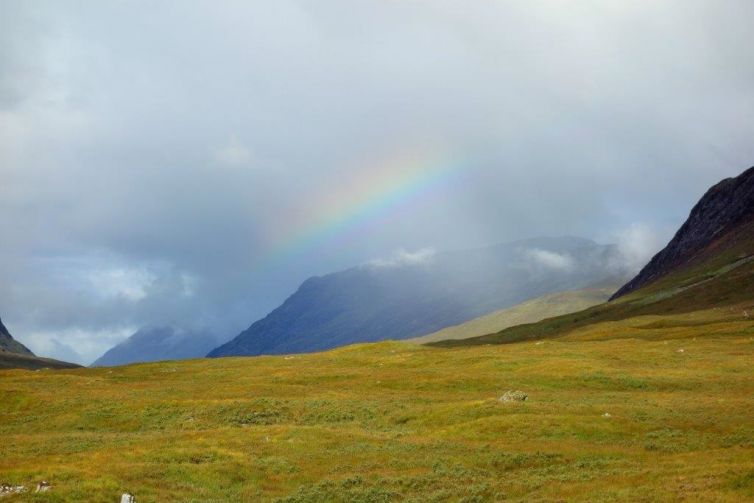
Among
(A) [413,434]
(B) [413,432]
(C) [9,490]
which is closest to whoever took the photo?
(C) [9,490]

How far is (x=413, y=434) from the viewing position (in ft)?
184

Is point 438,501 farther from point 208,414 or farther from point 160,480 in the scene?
point 208,414

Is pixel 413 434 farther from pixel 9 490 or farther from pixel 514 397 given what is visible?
pixel 9 490

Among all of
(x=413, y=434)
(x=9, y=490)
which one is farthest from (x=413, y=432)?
(x=9, y=490)

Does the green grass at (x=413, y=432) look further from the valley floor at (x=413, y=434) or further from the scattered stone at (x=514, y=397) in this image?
the scattered stone at (x=514, y=397)

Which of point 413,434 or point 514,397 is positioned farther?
point 514,397

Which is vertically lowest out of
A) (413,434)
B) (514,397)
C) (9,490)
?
(413,434)

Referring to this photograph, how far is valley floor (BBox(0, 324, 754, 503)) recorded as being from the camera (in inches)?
Answer: 1570

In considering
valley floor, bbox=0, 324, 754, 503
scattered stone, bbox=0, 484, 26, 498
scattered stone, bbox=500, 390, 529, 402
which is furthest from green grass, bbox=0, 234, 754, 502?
scattered stone, bbox=500, 390, 529, 402

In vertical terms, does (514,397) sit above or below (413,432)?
above

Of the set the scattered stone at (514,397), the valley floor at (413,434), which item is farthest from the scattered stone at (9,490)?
the scattered stone at (514,397)

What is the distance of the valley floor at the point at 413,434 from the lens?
39.9m

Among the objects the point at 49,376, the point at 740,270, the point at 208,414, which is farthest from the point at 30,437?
the point at 740,270

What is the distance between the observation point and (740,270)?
640 feet
